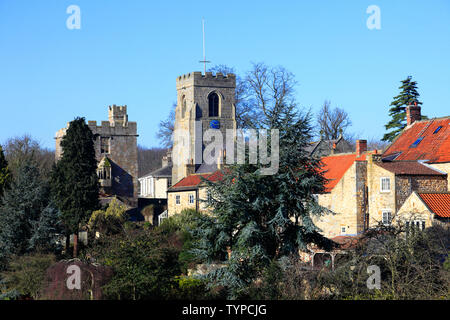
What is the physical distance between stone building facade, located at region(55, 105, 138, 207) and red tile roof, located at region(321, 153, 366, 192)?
2587 cm

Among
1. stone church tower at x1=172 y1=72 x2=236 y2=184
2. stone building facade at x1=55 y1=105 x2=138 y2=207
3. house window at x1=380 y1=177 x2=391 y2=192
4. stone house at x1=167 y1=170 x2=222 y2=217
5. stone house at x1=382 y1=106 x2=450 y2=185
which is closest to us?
house window at x1=380 y1=177 x2=391 y2=192

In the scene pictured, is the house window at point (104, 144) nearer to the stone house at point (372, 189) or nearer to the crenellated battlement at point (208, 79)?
the crenellated battlement at point (208, 79)

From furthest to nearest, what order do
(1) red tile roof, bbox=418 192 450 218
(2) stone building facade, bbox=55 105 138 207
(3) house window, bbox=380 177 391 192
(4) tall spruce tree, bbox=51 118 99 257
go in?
(2) stone building facade, bbox=55 105 138 207
(4) tall spruce tree, bbox=51 118 99 257
(3) house window, bbox=380 177 391 192
(1) red tile roof, bbox=418 192 450 218

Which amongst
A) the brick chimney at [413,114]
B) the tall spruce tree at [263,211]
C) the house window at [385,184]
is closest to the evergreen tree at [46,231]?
the tall spruce tree at [263,211]

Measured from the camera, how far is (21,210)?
39.7 m

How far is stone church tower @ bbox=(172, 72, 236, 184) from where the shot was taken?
Answer: 249 ft

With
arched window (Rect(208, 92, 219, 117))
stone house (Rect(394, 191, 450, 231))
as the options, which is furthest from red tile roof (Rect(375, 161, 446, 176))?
arched window (Rect(208, 92, 219, 117))

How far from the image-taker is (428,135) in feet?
143

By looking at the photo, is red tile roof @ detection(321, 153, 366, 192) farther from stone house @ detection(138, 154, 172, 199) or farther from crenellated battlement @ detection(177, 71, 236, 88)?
stone house @ detection(138, 154, 172, 199)

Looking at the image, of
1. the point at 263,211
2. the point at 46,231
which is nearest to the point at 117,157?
the point at 46,231
